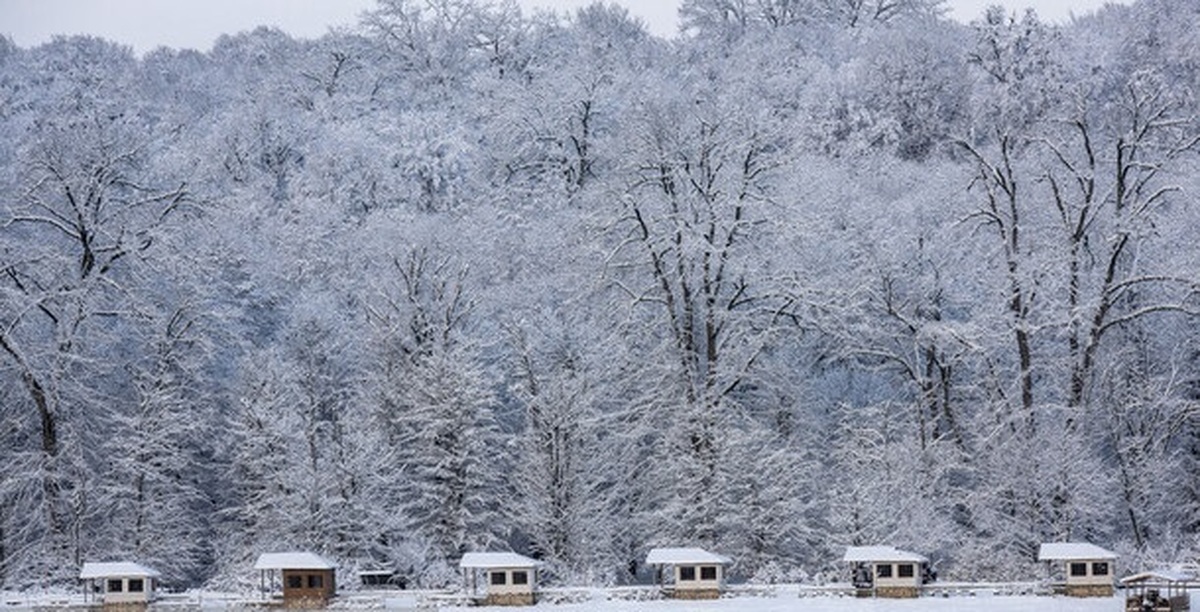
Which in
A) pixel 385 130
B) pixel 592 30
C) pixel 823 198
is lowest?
pixel 823 198

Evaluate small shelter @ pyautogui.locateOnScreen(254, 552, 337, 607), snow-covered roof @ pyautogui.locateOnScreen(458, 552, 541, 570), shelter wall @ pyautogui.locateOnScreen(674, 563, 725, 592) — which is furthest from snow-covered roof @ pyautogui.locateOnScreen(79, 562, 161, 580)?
shelter wall @ pyautogui.locateOnScreen(674, 563, 725, 592)

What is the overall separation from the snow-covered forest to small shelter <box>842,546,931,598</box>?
5729mm

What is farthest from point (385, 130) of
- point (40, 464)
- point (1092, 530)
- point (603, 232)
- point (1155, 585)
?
point (1155, 585)

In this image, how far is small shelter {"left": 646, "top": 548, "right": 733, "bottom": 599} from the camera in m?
49.6

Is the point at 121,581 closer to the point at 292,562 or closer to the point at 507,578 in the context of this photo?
the point at 292,562

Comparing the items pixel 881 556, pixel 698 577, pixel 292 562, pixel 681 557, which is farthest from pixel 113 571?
pixel 881 556

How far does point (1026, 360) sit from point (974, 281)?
404 inches

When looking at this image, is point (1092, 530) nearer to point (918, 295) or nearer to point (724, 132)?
point (918, 295)

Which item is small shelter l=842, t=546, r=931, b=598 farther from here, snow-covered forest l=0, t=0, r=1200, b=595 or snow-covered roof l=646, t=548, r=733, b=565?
snow-covered forest l=0, t=0, r=1200, b=595

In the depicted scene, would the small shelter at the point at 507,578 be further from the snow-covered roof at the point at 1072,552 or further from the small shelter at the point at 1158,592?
the small shelter at the point at 1158,592

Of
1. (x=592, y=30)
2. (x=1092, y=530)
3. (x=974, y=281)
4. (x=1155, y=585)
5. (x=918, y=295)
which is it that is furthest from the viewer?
(x=592, y=30)

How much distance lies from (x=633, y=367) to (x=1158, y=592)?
84.8 ft

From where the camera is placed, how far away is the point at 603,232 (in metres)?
64.0

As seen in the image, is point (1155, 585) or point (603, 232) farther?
point (603, 232)
